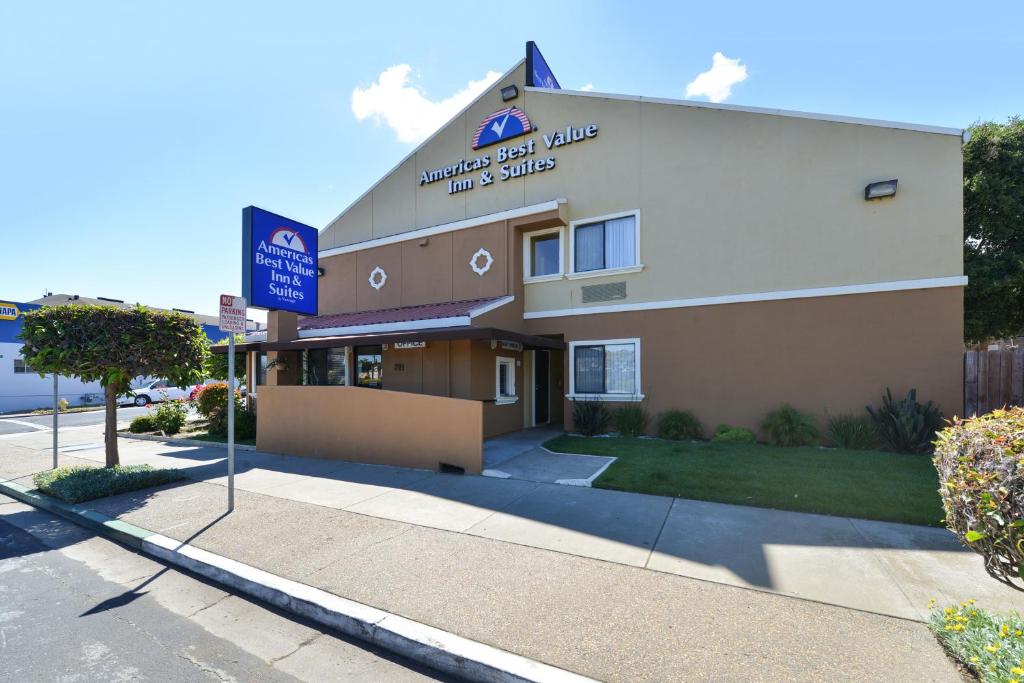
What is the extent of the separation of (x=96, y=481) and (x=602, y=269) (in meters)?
11.3

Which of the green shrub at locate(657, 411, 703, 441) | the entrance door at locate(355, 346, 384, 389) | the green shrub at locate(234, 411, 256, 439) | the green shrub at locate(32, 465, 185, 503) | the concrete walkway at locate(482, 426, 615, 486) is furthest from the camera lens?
the entrance door at locate(355, 346, 384, 389)

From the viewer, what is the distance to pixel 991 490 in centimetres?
275

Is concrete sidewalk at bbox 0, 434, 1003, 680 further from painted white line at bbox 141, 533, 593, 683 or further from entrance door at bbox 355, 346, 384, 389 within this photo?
entrance door at bbox 355, 346, 384, 389

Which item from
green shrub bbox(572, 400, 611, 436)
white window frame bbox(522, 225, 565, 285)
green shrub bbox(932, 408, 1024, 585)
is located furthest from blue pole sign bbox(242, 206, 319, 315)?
green shrub bbox(932, 408, 1024, 585)

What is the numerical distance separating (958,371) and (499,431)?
1000 centimetres

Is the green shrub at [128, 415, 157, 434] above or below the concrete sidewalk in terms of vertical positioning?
below

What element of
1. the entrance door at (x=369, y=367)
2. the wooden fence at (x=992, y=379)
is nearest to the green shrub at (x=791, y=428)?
the wooden fence at (x=992, y=379)

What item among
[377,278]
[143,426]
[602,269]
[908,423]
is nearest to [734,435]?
[908,423]

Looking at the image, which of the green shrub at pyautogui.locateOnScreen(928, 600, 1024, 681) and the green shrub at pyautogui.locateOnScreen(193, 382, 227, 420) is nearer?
the green shrub at pyautogui.locateOnScreen(928, 600, 1024, 681)

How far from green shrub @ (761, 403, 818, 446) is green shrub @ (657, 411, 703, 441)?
1.52 metres

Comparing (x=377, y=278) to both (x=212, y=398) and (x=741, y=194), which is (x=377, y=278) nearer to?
(x=212, y=398)

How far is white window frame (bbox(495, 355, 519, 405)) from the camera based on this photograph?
12.6m

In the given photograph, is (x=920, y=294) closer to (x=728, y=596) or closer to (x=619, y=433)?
(x=619, y=433)

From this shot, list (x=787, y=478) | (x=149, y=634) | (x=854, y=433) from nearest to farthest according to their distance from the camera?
(x=149, y=634) → (x=787, y=478) → (x=854, y=433)
